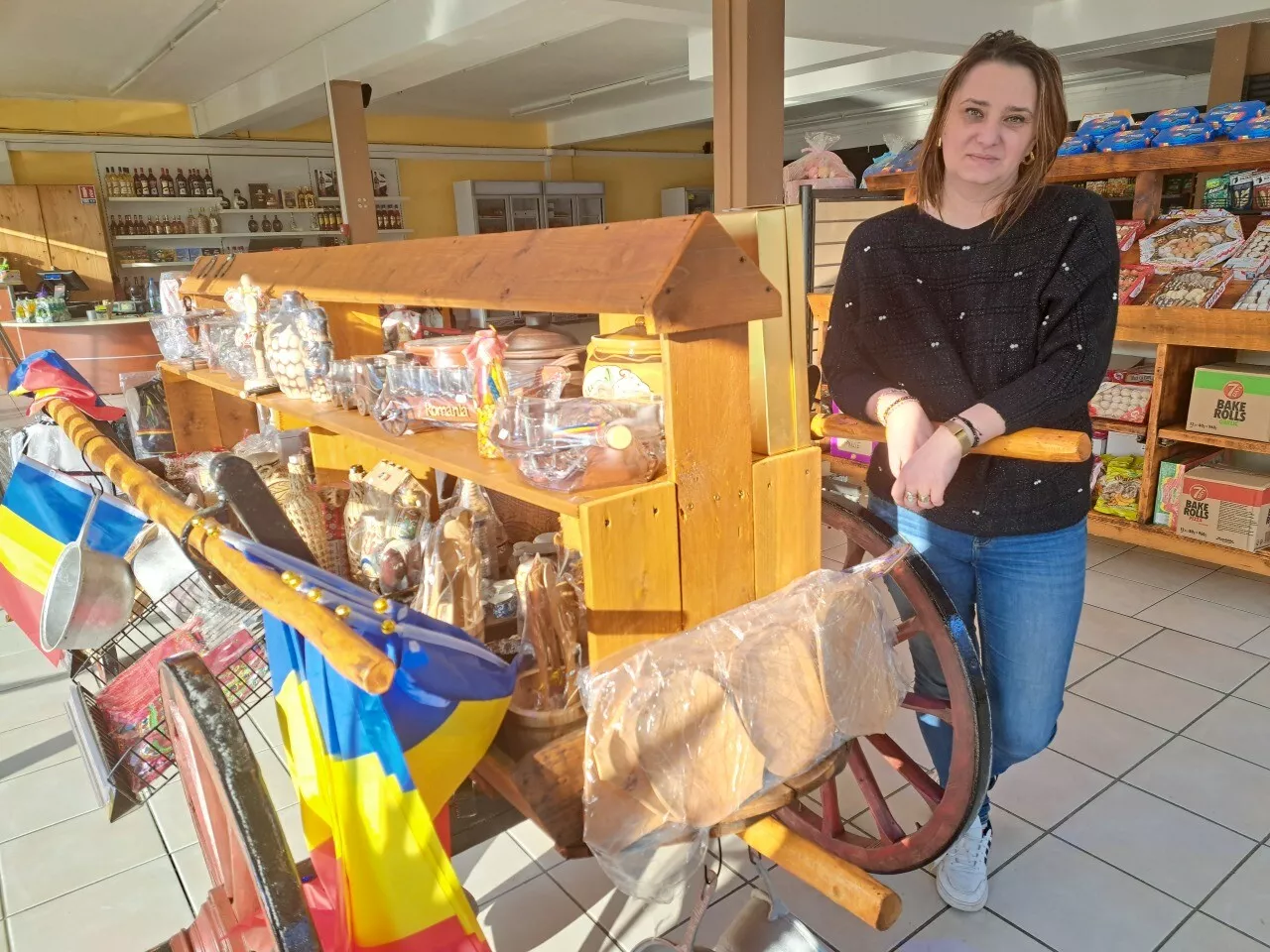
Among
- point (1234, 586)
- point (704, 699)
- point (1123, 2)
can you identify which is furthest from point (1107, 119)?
point (704, 699)

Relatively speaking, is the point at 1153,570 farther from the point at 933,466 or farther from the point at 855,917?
the point at 933,466

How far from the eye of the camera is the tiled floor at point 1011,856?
187 cm

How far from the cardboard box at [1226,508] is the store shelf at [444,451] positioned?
323cm

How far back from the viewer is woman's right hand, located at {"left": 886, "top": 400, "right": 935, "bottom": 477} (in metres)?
1.25

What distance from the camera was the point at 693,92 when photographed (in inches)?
388

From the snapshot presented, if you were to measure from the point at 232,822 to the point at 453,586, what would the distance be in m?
0.48

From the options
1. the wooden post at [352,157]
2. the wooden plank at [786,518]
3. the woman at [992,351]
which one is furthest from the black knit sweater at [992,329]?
the wooden post at [352,157]

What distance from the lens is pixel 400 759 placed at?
35.0 inches

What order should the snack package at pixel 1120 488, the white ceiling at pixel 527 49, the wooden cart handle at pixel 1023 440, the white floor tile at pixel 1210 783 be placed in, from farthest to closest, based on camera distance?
1. the white ceiling at pixel 527 49
2. the snack package at pixel 1120 488
3. the white floor tile at pixel 1210 783
4. the wooden cart handle at pixel 1023 440

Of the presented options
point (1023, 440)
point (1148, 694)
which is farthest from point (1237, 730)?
point (1023, 440)

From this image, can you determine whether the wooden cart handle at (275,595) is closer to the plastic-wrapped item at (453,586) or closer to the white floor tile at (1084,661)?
the plastic-wrapped item at (453,586)

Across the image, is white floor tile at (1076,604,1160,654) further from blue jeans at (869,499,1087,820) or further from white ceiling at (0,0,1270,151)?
white ceiling at (0,0,1270,151)

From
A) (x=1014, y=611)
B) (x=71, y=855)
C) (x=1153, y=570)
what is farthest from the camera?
(x=1153, y=570)

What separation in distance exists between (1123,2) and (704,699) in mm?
6382
